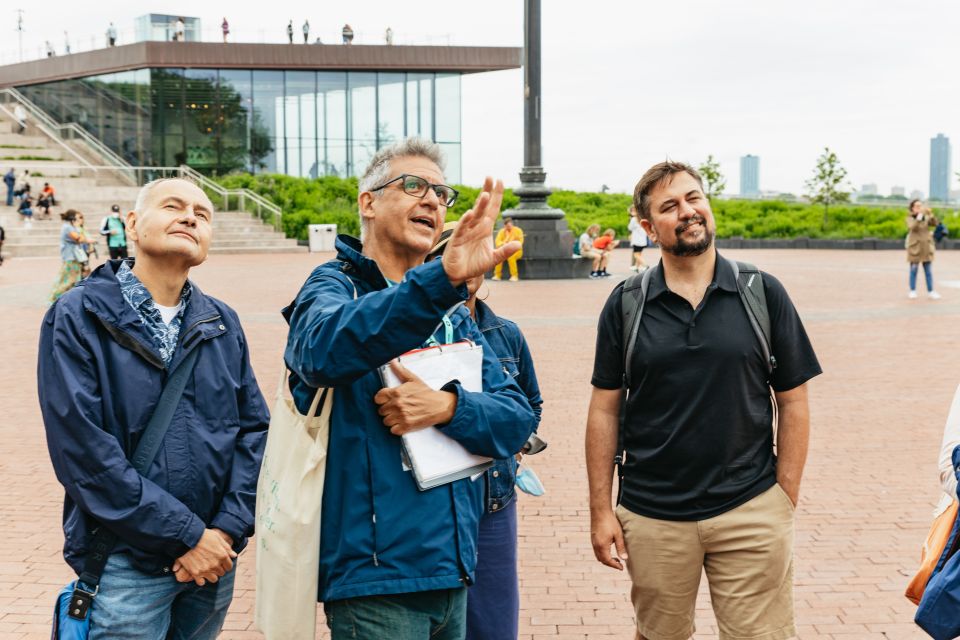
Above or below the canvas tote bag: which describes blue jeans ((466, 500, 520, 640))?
below

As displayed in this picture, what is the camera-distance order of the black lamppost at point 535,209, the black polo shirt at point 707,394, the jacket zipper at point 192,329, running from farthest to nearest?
1. the black lamppost at point 535,209
2. the black polo shirt at point 707,394
3. the jacket zipper at point 192,329

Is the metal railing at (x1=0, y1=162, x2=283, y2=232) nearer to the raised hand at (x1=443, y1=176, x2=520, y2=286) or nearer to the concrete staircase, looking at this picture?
the concrete staircase

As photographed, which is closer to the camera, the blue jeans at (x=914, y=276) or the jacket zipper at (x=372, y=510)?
the jacket zipper at (x=372, y=510)

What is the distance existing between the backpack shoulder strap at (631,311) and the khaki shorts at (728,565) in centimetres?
51

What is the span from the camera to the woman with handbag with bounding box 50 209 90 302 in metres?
15.1

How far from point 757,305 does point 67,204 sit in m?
38.3

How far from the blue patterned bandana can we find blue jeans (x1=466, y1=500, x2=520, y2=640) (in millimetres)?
1088

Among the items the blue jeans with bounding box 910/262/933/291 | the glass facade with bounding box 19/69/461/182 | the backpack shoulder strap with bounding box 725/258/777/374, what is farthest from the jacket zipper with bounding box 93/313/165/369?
the glass facade with bounding box 19/69/461/182

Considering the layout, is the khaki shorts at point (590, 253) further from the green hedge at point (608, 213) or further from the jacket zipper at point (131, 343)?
the jacket zipper at point (131, 343)

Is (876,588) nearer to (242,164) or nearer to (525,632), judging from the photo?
(525,632)

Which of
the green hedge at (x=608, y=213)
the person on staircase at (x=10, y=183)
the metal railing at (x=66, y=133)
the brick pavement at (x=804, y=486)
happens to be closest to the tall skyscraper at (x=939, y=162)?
the green hedge at (x=608, y=213)

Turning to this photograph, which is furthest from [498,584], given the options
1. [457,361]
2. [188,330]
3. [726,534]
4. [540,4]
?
[540,4]

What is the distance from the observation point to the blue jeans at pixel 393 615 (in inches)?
87.4

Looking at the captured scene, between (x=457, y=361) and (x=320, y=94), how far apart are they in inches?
1745
